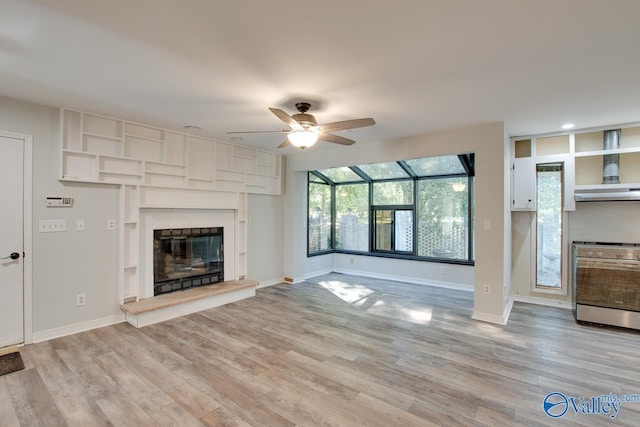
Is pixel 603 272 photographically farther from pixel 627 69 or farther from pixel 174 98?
pixel 174 98

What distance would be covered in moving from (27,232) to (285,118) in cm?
297

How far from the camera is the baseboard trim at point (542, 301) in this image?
431cm

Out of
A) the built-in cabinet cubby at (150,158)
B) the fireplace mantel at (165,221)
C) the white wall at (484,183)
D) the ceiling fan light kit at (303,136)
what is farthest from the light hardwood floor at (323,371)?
the ceiling fan light kit at (303,136)

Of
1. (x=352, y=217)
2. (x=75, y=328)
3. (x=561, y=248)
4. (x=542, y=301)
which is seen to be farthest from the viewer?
(x=352, y=217)

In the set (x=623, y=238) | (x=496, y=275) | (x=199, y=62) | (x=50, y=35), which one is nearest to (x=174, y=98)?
(x=199, y=62)

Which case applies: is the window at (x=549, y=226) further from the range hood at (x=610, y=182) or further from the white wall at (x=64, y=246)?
the white wall at (x=64, y=246)

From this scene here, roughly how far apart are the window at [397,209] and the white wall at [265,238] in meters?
0.83

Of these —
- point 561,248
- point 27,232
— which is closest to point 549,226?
point 561,248

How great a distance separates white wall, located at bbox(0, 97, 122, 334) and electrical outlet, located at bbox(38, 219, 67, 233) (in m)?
0.03

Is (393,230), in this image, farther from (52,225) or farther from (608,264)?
(52,225)

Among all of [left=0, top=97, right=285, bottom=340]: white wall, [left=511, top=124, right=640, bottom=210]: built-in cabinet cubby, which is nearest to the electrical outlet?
[left=0, top=97, right=285, bottom=340]: white wall

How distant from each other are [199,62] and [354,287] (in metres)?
4.36

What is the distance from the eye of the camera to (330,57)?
2209 mm

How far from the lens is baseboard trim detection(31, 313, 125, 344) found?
10.4 ft
